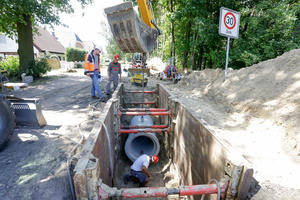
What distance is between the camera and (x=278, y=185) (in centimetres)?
204

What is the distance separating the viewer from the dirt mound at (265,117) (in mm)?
2246

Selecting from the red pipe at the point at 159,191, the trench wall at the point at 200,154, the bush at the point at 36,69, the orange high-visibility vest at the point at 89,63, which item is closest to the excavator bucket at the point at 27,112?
the orange high-visibility vest at the point at 89,63

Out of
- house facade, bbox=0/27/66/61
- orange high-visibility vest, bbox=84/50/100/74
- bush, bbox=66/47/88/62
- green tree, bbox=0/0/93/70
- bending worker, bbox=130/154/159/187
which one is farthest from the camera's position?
bush, bbox=66/47/88/62

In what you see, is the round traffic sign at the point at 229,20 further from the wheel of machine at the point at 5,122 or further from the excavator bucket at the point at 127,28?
the wheel of machine at the point at 5,122

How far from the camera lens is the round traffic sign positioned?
5258 millimetres

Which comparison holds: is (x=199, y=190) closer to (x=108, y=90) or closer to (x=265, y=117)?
(x=265, y=117)

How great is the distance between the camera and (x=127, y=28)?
152 inches

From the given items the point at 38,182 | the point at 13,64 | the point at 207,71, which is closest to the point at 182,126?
the point at 38,182

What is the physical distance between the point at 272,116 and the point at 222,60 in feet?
24.0

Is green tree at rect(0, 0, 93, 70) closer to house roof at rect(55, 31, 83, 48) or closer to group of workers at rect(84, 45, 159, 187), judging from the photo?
group of workers at rect(84, 45, 159, 187)

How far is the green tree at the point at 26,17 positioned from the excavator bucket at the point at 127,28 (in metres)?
8.11

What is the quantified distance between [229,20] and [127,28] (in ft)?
12.1

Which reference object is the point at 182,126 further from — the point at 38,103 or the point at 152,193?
the point at 38,103

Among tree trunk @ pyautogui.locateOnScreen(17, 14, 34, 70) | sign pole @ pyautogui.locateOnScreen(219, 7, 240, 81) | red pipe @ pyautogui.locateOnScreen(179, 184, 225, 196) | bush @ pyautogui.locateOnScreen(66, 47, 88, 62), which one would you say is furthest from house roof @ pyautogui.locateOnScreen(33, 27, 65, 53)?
red pipe @ pyautogui.locateOnScreen(179, 184, 225, 196)
